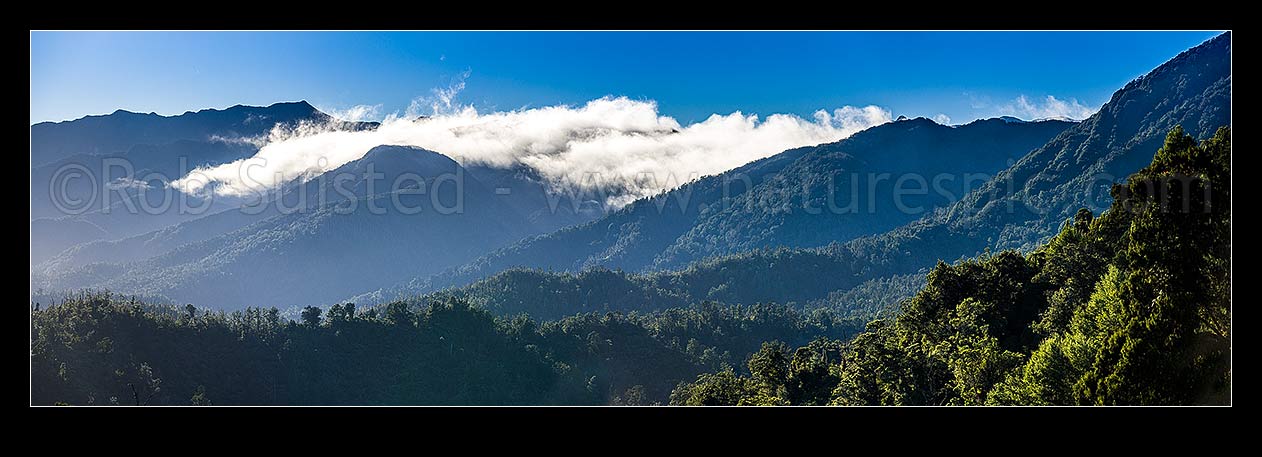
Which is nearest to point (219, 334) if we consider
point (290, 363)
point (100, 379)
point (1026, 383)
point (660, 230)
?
point (290, 363)

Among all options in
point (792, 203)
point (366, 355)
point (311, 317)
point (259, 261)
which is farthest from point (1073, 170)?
point (259, 261)

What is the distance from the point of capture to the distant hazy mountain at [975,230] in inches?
3524

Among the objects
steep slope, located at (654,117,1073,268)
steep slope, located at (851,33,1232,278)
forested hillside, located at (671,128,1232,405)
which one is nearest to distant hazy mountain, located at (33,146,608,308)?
steep slope, located at (654,117,1073,268)

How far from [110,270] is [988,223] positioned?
124m

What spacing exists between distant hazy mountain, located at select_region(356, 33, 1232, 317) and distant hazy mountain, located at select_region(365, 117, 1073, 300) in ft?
126

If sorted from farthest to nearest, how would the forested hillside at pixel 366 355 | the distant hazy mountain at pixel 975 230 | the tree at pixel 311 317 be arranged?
1. the distant hazy mountain at pixel 975 230
2. the tree at pixel 311 317
3. the forested hillside at pixel 366 355

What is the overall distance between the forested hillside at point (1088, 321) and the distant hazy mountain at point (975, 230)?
65534 mm

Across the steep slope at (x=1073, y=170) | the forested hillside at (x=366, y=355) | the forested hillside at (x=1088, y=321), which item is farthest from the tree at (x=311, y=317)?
the steep slope at (x=1073, y=170)

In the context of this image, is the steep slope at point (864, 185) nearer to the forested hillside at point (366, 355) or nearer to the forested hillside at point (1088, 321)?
the forested hillside at point (366, 355)

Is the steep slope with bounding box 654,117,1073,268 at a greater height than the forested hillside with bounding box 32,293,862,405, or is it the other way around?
the steep slope with bounding box 654,117,1073,268

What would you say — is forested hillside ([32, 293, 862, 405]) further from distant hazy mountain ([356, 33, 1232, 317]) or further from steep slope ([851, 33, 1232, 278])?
steep slope ([851, 33, 1232, 278])

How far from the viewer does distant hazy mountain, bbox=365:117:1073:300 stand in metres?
156
